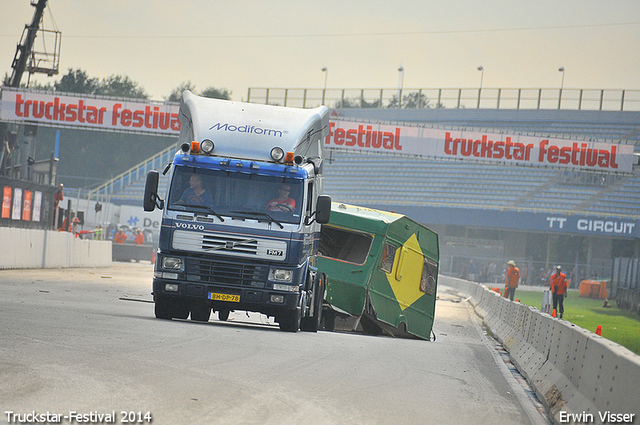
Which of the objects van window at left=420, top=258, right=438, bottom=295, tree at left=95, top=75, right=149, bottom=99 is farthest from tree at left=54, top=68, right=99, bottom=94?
van window at left=420, top=258, right=438, bottom=295

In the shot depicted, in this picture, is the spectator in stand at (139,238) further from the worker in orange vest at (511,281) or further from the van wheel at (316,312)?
the van wheel at (316,312)

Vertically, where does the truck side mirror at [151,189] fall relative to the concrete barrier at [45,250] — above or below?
above

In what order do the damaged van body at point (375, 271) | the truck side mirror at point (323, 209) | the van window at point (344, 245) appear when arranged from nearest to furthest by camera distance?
the truck side mirror at point (323, 209) → the damaged van body at point (375, 271) → the van window at point (344, 245)

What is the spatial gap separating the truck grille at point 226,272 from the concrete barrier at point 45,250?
1586 cm

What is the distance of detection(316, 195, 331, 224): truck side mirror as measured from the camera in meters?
13.1

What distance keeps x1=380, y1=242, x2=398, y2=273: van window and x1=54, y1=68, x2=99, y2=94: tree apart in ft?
335

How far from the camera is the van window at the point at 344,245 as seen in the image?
1659 cm

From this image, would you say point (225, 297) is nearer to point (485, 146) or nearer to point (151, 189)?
point (151, 189)

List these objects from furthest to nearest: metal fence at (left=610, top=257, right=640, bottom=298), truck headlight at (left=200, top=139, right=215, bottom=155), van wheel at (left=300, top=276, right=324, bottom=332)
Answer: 1. metal fence at (left=610, top=257, right=640, bottom=298)
2. van wheel at (left=300, top=276, right=324, bottom=332)
3. truck headlight at (left=200, top=139, right=215, bottom=155)

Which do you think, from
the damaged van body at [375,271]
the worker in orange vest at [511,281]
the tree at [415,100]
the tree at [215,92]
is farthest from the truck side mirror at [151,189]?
the tree at [215,92]

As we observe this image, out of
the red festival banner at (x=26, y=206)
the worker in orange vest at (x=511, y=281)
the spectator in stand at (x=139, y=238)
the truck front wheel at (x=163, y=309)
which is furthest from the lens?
the spectator in stand at (x=139, y=238)

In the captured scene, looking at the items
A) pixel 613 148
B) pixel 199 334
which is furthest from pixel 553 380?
pixel 613 148

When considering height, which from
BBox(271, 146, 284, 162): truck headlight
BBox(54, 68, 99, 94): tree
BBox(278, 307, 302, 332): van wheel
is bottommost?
BBox(278, 307, 302, 332): van wheel

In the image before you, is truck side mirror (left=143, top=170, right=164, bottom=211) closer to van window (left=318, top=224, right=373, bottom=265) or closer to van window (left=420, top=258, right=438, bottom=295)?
Answer: van window (left=318, top=224, right=373, bottom=265)
